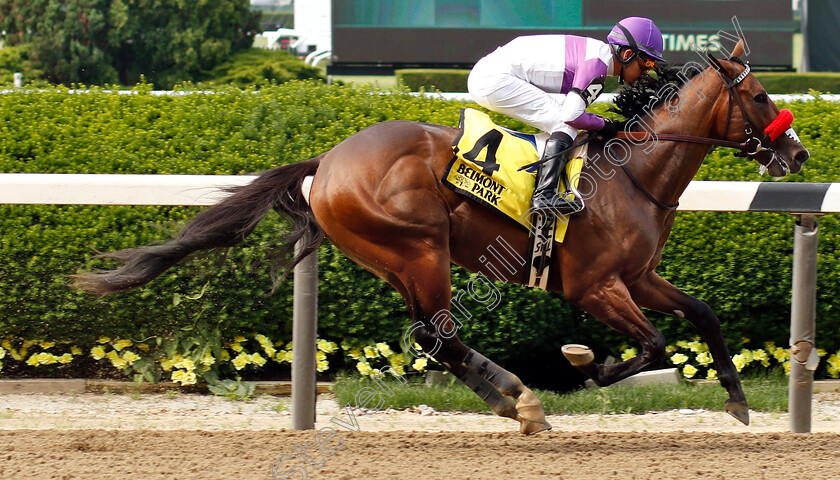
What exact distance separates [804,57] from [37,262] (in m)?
12.5

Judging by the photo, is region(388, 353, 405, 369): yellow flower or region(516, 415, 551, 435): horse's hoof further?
region(388, 353, 405, 369): yellow flower

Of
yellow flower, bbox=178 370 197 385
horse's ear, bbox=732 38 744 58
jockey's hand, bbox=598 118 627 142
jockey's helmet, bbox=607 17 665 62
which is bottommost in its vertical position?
yellow flower, bbox=178 370 197 385

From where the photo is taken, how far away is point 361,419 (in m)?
4.35

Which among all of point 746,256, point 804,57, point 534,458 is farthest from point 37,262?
point 804,57

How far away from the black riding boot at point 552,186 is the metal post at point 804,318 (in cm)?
108

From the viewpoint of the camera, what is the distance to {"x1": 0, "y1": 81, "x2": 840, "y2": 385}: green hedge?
4.51m

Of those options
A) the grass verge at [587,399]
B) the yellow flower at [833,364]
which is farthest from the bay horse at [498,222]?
the yellow flower at [833,364]

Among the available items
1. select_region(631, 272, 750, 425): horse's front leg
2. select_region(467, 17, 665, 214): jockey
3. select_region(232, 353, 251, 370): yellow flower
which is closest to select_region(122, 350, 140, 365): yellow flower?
select_region(232, 353, 251, 370): yellow flower

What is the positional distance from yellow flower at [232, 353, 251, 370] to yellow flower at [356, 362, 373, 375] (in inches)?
22.2

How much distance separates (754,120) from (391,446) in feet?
6.36

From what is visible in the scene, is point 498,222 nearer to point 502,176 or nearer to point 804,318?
point 502,176

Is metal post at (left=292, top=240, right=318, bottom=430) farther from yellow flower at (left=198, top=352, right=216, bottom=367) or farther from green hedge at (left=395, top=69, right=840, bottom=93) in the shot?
green hedge at (left=395, top=69, right=840, bottom=93)

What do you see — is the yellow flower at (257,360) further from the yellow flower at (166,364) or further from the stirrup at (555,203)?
the stirrup at (555,203)

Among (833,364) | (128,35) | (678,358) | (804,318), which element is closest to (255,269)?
(678,358)
